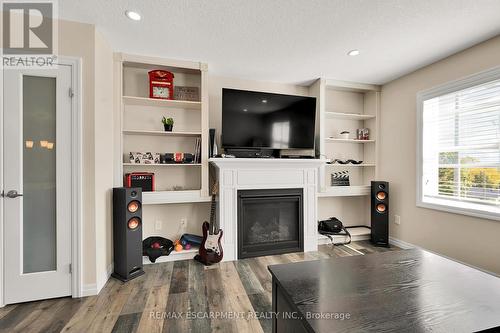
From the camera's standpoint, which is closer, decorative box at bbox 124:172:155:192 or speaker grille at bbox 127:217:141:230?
speaker grille at bbox 127:217:141:230

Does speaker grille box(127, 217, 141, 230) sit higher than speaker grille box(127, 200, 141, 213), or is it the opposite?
speaker grille box(127, 200, 141, 213)

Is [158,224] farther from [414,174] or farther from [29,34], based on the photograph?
[414,174]

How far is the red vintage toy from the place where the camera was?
8.85 ft

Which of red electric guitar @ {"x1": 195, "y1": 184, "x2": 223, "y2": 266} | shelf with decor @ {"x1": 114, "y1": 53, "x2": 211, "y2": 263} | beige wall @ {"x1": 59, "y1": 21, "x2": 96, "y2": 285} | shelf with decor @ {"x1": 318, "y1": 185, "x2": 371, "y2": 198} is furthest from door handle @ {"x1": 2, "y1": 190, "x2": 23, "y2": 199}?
shelf with decor @ {"x1": 318, "y1": 185, "x2": 371, "y2": 198}

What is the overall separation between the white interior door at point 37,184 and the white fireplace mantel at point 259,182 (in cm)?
146

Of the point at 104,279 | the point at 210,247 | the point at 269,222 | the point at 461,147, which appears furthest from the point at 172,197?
the point at 461,147

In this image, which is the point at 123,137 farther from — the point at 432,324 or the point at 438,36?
the point at 438,36

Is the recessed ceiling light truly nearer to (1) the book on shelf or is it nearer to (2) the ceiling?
(2) the ceiling

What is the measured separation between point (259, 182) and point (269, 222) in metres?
0.60

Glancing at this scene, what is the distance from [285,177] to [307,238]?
91cm

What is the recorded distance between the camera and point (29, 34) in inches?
73.6

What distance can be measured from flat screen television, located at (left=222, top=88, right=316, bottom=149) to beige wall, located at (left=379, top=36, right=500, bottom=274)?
1251mm

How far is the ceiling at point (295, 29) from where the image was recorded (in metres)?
1.77

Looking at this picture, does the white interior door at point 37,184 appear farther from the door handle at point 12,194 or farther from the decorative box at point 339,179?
the decorative box at point 339,179
